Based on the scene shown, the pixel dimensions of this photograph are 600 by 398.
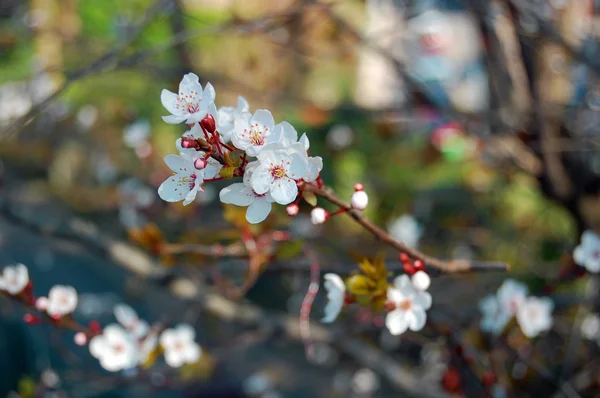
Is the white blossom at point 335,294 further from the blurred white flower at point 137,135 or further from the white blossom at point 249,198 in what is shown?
the blurred white flower at point 137,135

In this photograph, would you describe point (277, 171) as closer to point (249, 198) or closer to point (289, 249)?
point (249, 198)

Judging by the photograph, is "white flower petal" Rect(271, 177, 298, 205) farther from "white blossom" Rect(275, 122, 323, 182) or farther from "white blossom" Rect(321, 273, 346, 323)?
"white blossom" Rect(321, 273, 346, 323)

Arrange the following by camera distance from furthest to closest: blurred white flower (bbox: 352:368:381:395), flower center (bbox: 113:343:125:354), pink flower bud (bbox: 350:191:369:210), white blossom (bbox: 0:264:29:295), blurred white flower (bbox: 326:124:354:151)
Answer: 1. blurred white flower (bbox: 326:124:354:151)
2. blurred white flower (bbox: 352:368:381:395)
3. flower center (bbox: 113:343:125:354)
4. white blossom (bbox: 0:264:29:295)
5. pink flower bud (bbox: 350:191:369:210)

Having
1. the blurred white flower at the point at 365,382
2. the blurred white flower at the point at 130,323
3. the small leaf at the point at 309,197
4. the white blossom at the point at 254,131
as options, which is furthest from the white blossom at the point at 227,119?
the blurred white flower at the point at 365,382

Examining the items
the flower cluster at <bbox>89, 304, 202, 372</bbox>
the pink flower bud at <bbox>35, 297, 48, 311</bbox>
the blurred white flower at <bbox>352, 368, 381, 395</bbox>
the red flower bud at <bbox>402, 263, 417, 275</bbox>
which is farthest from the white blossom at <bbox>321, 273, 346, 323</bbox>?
the blurred white flower at <bbox>352, 368, 381, 395</bbox>

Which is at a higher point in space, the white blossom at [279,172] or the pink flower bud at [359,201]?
the white blossom at [279,172]

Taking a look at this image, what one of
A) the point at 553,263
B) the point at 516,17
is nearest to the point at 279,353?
the point at 553,263
